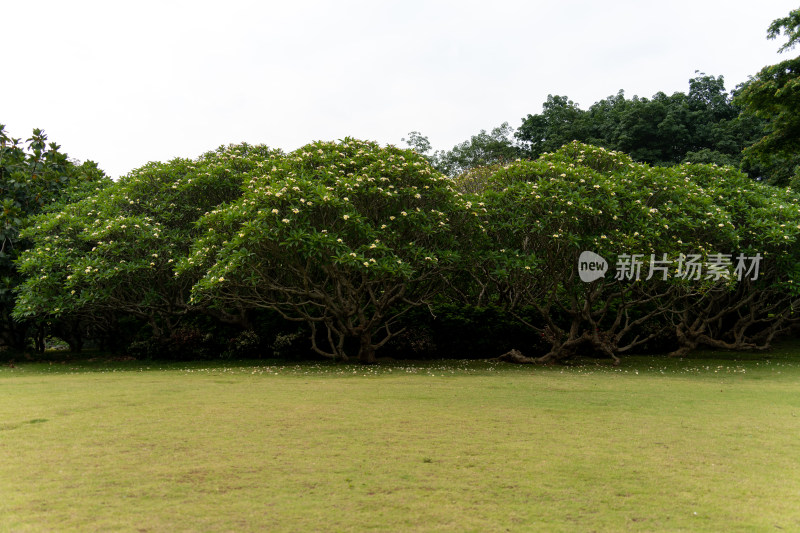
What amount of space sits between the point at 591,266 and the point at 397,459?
10.1 metres

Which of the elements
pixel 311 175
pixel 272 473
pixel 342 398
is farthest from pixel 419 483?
pixel 311 175

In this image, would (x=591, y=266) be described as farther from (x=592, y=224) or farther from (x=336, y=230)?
(x=336, y=230)

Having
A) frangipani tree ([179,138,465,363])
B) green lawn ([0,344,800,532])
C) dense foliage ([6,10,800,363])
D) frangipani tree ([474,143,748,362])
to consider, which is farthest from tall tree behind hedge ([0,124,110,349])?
frangipani tree ([474,143,748,362])

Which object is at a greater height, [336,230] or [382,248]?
[336,230]

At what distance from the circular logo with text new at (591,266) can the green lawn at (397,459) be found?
4.41m

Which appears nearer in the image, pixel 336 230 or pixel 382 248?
pixel 382 248

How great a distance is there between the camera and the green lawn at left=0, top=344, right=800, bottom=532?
12.1 ft

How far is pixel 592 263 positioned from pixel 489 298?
4537 millimetres

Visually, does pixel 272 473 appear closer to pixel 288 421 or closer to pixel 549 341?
pixel 288 421

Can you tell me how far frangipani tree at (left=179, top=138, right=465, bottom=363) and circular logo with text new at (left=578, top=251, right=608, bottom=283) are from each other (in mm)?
2929

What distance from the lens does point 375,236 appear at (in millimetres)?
12352

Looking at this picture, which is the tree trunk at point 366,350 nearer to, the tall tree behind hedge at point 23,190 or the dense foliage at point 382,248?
the dense foliage at point 382,248

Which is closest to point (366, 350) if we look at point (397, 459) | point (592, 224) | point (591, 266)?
point (591, 266)

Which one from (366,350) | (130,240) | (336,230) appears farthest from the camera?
(366,350)
